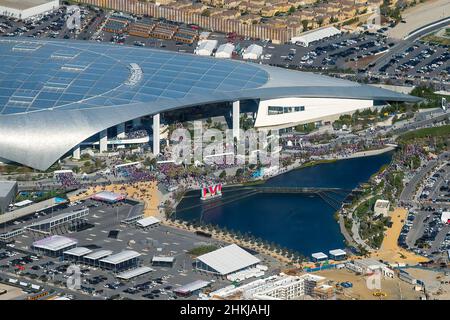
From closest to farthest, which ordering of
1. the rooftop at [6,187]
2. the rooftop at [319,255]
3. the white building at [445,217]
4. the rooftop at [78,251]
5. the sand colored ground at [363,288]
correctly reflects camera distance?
1. the sand colored ground at [363,288]
2. the rooftop at [78,251]
3. the rooftop at [319,255]
4. the white building at [445,217]
5. the rooftop at [6,187]

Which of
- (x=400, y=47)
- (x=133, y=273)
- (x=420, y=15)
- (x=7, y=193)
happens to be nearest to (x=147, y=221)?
(x=7, y=193)

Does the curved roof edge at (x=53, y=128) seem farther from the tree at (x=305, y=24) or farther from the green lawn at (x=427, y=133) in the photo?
the tree at (x=305, y=24)

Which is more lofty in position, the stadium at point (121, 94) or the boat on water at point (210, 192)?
the stadium at point (121, 94)

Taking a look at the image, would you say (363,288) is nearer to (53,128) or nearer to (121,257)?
(121,257)

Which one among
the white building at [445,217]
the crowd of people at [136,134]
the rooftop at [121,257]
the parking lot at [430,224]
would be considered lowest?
the parking lot at [430,224]

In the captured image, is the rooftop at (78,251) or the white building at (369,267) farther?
the rooftop at (78,251)

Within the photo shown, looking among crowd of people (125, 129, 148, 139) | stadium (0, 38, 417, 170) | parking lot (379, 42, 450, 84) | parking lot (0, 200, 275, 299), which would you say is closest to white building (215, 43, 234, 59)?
parking lot (379, 42, 450, 84)

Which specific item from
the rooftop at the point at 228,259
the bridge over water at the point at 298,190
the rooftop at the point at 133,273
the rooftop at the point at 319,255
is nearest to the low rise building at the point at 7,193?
the rooftop at the point at 133,273

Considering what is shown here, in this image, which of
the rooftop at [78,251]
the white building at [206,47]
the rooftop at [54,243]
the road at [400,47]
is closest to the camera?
the rooftop at [78,251]
